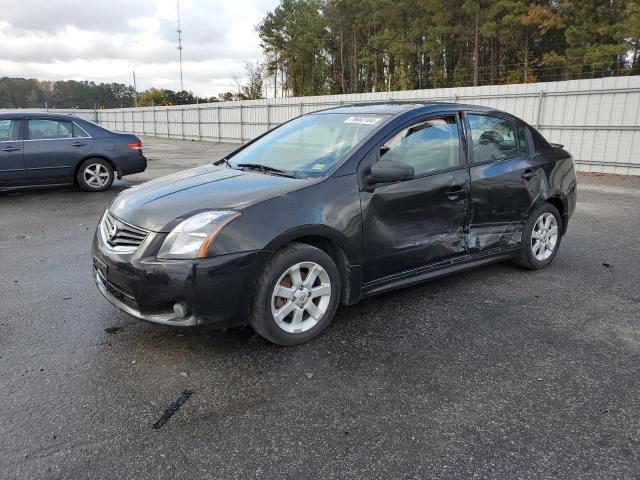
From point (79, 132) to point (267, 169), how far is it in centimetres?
709

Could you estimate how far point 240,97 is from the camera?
55562mm

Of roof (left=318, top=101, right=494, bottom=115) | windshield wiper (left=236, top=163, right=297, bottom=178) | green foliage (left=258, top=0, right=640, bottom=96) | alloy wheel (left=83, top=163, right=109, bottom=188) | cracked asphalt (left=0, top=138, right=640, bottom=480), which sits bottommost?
cracked asphalt (left=0, top=138, right=640, bottom=480)

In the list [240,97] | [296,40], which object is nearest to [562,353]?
[296,40]

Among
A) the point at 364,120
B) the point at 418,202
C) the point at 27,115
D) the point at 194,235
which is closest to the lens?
the point at 194,235

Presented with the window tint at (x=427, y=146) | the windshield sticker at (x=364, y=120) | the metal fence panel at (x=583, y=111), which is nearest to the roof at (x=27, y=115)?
the metal fence panel at (x=583, y=111)

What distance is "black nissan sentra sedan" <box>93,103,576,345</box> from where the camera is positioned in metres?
3.02

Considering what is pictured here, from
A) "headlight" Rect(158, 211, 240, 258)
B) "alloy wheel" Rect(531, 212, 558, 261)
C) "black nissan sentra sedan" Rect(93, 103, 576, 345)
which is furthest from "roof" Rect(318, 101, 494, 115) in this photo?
"headlight" Rect(158, 211, 240, 258)

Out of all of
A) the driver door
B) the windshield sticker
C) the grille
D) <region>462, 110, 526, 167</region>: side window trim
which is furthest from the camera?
<region>462, 110, 526, 167</region>: side window trim

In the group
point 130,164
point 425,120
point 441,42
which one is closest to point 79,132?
point 130,164

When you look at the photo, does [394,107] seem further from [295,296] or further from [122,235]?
[122,235]

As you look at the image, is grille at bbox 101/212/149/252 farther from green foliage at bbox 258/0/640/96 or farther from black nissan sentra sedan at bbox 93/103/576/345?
green foliage at bbox 258/0/640/96

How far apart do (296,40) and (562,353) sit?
2008 inches

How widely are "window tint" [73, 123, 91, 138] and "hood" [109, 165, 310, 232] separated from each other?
6555 mm

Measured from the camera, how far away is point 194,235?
3.01 metres
